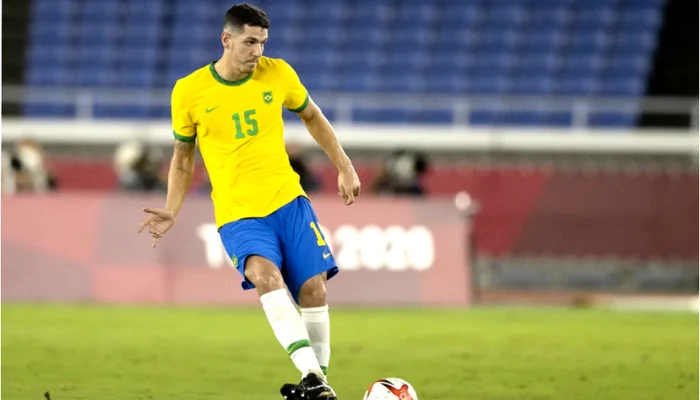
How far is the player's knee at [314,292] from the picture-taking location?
7.70 metres

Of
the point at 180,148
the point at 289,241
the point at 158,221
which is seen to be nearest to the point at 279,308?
the point at 289,241

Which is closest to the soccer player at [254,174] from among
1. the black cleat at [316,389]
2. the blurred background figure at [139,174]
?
the black cleat at [316,389]

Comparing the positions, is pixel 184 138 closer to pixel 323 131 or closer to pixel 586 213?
pixel 323 131

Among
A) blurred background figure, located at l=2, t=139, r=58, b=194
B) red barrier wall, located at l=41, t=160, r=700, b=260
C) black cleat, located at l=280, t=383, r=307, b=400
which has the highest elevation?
black cleat, located at l=280, t=383, r=307, b=400

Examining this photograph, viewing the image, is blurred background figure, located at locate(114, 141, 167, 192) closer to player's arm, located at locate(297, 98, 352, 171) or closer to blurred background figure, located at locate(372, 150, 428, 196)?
blurred background figure, located at locate(372, 150, 428, 196)

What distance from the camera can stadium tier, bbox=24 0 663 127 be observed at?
92.1 ft

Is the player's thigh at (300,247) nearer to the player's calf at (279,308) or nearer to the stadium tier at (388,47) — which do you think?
the player's calf at (279,308)

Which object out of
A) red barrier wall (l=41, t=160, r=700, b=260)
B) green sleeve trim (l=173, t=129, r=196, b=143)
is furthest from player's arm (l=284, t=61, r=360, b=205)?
red barrier wall (l=41, t=160, r=700, b=260)

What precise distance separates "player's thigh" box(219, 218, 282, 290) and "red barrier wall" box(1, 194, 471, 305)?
33.1 ft

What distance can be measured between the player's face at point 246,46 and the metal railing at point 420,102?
18.2m

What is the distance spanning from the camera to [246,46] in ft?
24.5

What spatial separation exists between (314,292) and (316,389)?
0.82m

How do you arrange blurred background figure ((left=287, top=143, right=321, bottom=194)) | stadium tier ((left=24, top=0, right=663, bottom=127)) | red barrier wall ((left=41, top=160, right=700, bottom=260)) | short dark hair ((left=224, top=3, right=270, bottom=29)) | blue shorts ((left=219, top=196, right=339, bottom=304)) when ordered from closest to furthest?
short dark hair ((left=224, top=3, right=270, bottom=29)) → blue shorts ((left=219, top=196, right=339, bottom=304)) → blurred background figure ((left=287, top=143, right=321, bottom=194)) → red barrier wall ((left=41, top=160, right=700, bottom=260)) → stadium tier ((left=24, top=0, right=663, bottom=127))

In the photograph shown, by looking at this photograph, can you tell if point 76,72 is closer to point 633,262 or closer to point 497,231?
point 497,231
